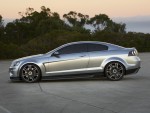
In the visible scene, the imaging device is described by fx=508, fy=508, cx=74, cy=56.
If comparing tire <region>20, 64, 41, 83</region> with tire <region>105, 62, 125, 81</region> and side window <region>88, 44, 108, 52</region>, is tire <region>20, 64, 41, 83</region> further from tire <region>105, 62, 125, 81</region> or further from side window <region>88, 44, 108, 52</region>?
tire <region>105, 62, 125, 81</region>

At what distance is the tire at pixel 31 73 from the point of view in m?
17.3

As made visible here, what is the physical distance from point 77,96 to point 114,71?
4421 millimetres

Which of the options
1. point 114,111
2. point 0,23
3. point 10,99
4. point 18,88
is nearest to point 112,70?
point 18,88

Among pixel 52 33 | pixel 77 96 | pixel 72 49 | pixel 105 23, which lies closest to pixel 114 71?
pixel 72 49

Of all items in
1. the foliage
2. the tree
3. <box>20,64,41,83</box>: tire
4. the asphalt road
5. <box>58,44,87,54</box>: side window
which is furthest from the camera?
the tree

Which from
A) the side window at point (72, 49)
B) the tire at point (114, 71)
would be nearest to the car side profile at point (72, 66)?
the tire at point (114, 71)

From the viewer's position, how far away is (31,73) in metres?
17.4

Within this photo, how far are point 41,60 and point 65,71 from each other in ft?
2.96

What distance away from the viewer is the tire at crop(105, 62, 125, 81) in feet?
57.2

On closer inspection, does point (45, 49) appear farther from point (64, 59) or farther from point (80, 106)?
point (80, 106)

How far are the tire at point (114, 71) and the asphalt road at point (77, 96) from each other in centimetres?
28

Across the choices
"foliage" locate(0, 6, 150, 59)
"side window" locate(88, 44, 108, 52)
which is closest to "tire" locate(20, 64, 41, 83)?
"side window" locate(88, 44, 108, 52)

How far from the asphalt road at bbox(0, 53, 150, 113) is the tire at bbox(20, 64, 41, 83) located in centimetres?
25

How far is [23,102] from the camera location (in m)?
12.4
